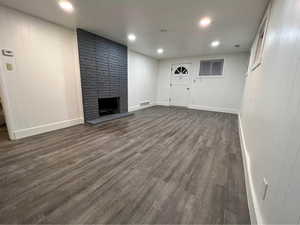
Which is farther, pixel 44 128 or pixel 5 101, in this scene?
pixel 44 128

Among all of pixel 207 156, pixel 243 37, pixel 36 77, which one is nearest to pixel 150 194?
pixel 207 156

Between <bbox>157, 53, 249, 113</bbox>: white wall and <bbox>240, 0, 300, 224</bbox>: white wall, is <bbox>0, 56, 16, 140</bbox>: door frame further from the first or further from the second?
<bbox>157, 53, 249, 113</bbox>: white wall

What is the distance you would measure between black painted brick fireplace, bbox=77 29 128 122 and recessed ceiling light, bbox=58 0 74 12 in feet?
3.16

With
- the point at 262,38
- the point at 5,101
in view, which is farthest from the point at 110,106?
the point at 262,38

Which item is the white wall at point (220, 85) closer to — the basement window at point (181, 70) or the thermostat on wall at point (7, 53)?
the basement window at point (181, 70)

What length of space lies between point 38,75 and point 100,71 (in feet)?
4.94

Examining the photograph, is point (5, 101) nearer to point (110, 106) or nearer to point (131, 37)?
point (110, 106)

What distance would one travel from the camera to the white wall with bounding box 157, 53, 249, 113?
531cm

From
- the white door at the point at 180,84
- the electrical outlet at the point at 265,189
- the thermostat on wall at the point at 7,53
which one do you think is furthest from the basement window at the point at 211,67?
the thermostat on wall at the point at 7,53

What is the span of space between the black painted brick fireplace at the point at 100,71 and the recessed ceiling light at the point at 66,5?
3.16 feet

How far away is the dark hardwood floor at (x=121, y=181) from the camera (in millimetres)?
1218

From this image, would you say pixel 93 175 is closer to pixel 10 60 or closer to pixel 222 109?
pixel 10 60

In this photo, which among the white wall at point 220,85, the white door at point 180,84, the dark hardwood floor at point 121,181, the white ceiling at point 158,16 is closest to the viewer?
the dark hardwood floor at point 121,181

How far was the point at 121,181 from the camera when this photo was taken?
1.64 m
